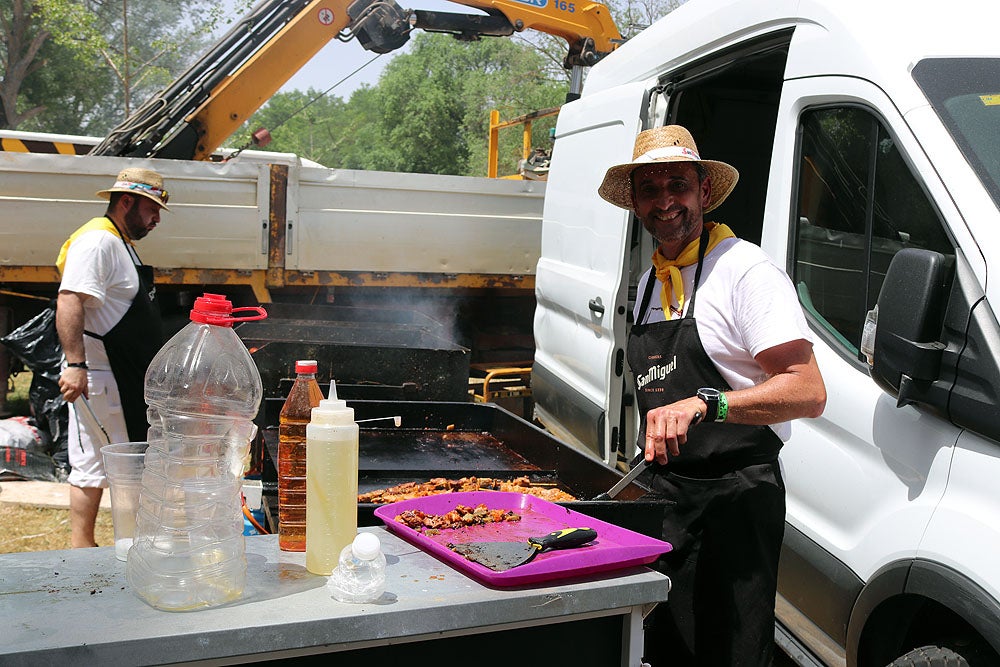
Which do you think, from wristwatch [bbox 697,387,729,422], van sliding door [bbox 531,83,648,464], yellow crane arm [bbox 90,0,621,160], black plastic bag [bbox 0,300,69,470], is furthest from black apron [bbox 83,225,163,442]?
yellow crane arm [bbox 90,0,621,160]

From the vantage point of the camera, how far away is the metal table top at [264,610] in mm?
1386

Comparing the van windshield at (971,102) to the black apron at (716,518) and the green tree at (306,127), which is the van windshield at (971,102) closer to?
the black apron at (716,518)

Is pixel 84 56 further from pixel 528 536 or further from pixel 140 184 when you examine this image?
pixel 528 536

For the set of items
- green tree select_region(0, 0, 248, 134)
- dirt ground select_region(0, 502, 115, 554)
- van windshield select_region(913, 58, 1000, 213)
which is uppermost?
A: green tree select_region(0, 0, 248, 134)

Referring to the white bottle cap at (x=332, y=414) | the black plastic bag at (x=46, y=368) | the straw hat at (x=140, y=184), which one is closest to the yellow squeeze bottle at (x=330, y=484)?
the white bottle cap at (x=332, y=414)

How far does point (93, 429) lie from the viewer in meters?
4.40

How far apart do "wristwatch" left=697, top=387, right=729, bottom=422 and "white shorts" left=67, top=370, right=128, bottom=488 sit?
341 centimetres

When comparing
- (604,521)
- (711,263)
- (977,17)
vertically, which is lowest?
(604,521)

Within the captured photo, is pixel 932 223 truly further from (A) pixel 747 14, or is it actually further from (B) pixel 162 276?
(B) pixel 162 276

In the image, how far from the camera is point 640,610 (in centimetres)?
175

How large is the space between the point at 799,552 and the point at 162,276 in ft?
18.7

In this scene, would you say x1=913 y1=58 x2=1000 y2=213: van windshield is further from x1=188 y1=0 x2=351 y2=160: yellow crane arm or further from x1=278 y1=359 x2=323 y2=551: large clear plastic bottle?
x1=188 y1=0 x2=351 y2=160: yellow crane arm

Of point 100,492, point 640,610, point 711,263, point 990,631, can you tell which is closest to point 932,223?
point 711,263

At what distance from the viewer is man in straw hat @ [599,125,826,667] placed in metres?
2.22
